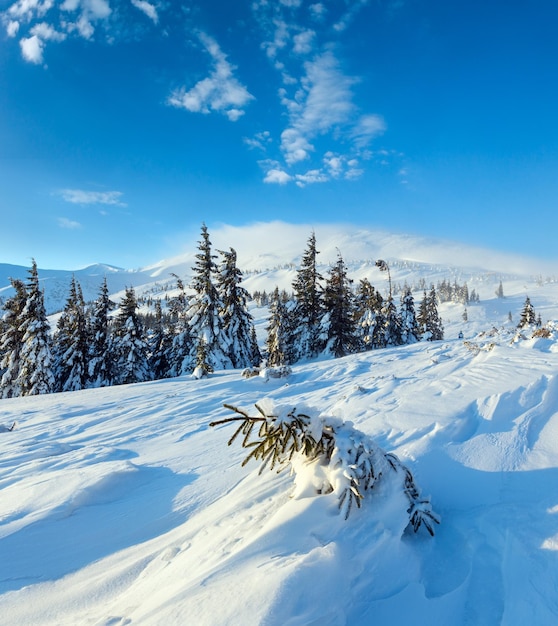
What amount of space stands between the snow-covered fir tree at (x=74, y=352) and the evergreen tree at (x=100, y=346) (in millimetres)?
573

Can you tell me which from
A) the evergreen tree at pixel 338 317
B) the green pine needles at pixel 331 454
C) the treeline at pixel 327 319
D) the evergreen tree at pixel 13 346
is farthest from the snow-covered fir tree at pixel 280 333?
the green pine needles at pixel 331 454

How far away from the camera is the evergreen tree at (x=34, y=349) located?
23039mm

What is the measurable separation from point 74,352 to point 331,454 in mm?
29739

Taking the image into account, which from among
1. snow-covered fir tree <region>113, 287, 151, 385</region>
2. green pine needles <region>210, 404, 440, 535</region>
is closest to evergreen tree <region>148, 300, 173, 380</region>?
snow-covered fir tree <region>113, 287, 151, 385</region>

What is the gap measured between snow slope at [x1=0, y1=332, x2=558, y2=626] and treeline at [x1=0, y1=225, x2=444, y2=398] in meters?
18.8

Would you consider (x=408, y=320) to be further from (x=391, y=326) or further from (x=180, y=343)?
(x=180, y=343)

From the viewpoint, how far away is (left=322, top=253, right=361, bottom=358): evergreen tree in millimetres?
26359

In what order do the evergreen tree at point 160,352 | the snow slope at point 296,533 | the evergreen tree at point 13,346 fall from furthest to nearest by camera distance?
1. the evergreen tree at point 160,352
2. the evergreen tree at point 13,346
3. the snow slope at point 296,533

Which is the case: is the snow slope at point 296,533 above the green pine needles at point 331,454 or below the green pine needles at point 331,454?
below

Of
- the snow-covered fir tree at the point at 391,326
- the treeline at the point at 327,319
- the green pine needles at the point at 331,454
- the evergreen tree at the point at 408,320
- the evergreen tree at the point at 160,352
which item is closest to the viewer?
the green pine needles at the point at 331,454

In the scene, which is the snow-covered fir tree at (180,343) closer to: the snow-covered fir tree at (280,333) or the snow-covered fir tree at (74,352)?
the snow-covered fir tree at (74,352)

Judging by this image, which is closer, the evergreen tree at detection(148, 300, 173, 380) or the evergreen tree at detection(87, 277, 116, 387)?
the evergreen tree at detection(87, 277, 116, 387)

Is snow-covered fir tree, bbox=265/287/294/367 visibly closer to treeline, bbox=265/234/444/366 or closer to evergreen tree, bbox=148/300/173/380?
treeline, bbox=265/234/444/366

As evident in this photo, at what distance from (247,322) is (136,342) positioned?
9.15 m
